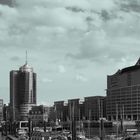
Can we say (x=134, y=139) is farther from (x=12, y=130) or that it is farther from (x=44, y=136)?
(x=12, y=130)

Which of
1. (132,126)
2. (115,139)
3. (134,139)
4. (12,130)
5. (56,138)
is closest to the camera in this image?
(134,139)

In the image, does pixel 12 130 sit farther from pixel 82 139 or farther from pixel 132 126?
pixel 82 139

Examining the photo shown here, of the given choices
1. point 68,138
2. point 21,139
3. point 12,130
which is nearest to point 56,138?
point 68,138

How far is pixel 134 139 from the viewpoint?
282 ft

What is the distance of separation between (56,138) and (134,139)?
23.5m

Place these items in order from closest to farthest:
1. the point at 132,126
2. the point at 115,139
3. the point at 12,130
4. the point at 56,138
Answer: the point at 115,139, the point at 56,138, the point at 12,130, the point at 132,126

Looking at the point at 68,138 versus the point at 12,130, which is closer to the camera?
the point at 68,138

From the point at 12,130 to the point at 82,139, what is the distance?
67919mm

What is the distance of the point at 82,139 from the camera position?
102062 mm

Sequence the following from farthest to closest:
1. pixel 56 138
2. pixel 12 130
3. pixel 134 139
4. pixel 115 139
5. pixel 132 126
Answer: pixel 132 126 < pixel 12 130 < pixel 56 138 < pixel 115 139 < pixel 134 139

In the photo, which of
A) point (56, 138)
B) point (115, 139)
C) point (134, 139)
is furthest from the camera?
point (56, 138)

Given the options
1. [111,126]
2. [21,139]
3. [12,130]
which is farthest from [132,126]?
[21,139]

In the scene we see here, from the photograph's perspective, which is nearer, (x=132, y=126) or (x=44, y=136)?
(x=44, y=136)

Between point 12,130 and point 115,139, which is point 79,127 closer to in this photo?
point 12,130
